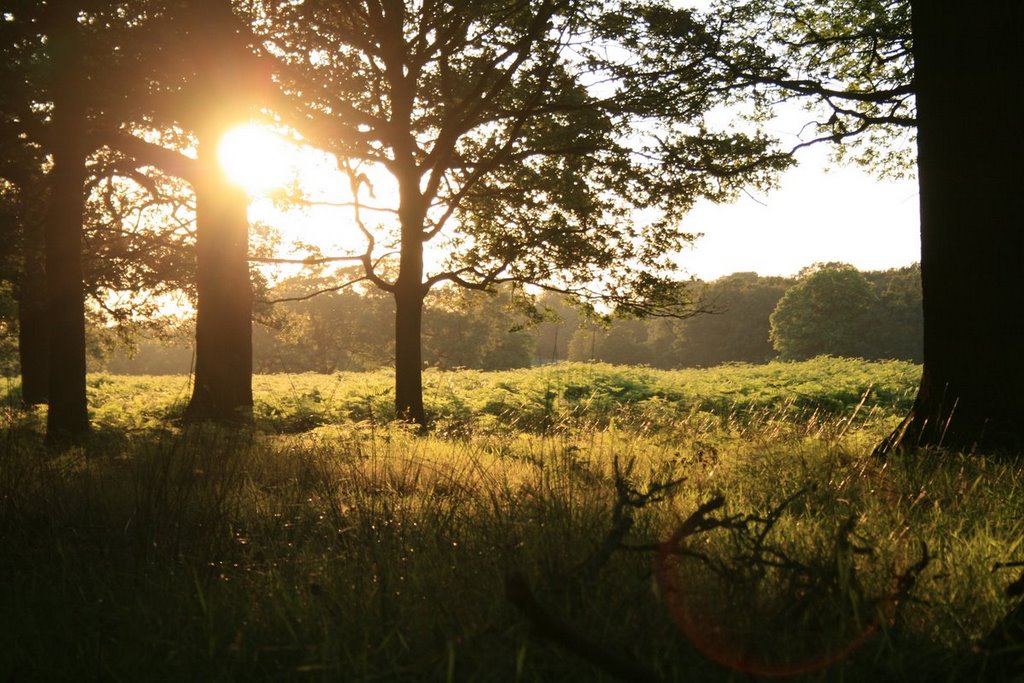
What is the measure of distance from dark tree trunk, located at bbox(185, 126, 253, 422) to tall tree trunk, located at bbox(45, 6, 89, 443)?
2.14 m

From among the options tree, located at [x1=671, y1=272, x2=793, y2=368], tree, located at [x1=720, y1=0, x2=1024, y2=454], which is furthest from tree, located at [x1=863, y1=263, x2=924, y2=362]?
tree, located at [x1=720, y1=0, x2=1024, y2=454]

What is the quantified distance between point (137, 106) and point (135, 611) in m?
11.5

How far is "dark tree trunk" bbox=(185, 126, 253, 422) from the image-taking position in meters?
12.0

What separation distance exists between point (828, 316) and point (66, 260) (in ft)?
236

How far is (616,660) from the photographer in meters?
1.57

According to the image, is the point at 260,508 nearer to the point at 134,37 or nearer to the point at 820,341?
the point at 134,37

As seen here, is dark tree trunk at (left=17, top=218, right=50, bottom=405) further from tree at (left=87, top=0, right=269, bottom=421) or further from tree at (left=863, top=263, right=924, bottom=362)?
tree at (left=863, top=263, right=924, bottom=362)

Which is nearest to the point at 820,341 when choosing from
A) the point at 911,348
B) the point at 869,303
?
the point at 869,303

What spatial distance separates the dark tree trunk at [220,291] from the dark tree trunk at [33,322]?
674 cm

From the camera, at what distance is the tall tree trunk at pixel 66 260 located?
31.6 ft

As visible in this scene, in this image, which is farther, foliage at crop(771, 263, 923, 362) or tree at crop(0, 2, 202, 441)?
foliage at crop(771, 263, 923, 362)

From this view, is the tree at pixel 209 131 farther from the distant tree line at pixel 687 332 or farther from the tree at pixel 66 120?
the distant tree line at pixel 687 332

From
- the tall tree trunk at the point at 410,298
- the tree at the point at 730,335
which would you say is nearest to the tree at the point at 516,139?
the tall tree trunk at the point at 410,298

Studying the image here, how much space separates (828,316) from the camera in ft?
237
